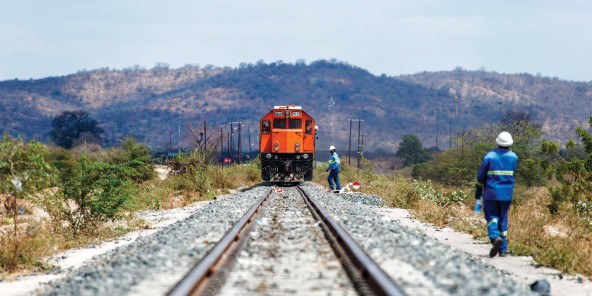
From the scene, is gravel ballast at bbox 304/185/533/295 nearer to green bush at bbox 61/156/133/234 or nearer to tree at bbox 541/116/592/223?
green bush at bbox 61/156/133/234

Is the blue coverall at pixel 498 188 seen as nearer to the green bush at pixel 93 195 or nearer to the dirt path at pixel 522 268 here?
the dirt path at pixel 522 268

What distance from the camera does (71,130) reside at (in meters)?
154

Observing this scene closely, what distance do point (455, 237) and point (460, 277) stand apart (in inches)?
248

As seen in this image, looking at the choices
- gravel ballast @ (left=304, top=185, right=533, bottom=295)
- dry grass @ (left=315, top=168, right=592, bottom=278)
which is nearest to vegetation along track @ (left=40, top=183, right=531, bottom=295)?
gravel ballast @ (left=304, top=185, right=533, bottom=295)

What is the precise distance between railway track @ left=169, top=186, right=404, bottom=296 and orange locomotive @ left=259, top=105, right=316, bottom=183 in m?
21.4

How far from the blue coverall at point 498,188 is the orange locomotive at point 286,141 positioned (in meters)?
23.9

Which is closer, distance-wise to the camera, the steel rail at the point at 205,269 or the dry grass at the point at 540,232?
the steel rail at the point at 205,269

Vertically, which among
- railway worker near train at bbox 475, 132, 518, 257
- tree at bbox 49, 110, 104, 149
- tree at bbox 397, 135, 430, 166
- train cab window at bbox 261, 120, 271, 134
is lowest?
tree at bbox 397, 135, 430, 166

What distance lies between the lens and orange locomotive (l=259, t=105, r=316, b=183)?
115 feet

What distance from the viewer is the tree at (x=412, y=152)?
14812cm

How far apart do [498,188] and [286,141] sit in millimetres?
24141

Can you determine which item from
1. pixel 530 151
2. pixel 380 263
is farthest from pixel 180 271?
pixel 530 151

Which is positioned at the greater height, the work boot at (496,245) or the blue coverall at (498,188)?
the blue coverall at (498,188)

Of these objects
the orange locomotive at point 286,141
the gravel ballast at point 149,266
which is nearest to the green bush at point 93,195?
the gravel ballast at point 149,266
